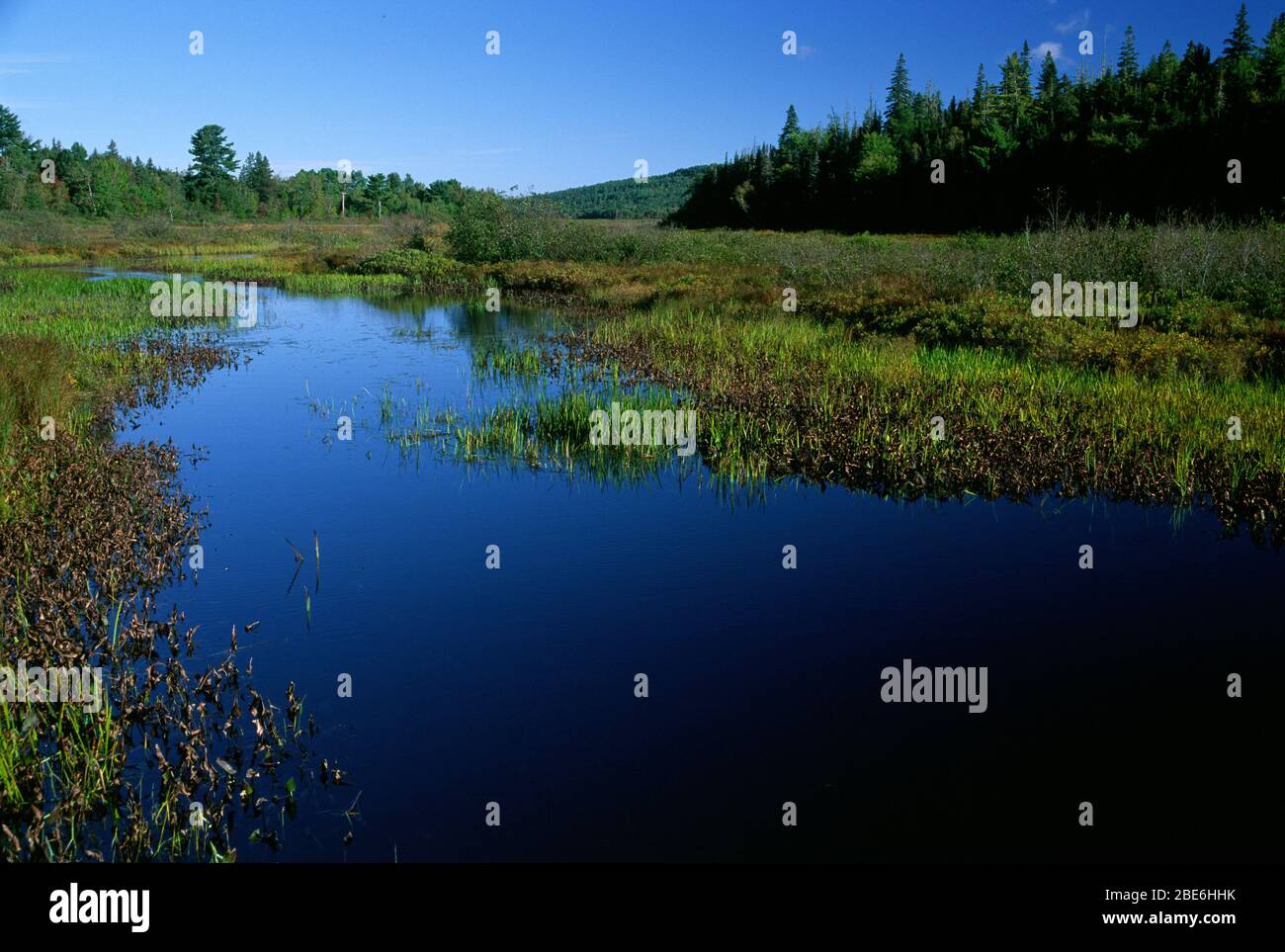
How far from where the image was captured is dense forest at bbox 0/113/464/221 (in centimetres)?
8762

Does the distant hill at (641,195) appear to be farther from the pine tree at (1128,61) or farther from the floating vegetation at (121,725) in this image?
the floating vegetation at (121,725)

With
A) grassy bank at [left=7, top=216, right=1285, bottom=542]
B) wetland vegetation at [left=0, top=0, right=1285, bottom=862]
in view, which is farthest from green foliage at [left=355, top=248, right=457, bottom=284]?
grassy bank at [left=7, top=216, right=1285, bottom=542]

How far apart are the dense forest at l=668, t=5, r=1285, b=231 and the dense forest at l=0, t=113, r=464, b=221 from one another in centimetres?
4914

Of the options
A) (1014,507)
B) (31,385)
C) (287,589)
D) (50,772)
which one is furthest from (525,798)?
(31,385)

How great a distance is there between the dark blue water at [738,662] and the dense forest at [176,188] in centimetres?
8520

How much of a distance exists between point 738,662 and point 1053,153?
52.9 m

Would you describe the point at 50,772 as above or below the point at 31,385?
below

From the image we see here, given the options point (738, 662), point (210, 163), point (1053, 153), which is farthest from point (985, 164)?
point (210, 163)

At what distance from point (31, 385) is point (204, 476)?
3.25 meters

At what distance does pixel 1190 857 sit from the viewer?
537 centimetres

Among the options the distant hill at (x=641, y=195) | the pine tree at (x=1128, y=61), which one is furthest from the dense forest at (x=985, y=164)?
the distant hill at (x=641, y=195)

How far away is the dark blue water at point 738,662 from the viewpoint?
223 inches

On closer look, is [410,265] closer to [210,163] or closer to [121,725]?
[121,725]

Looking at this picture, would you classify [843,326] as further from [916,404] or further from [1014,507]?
[1014,507]
